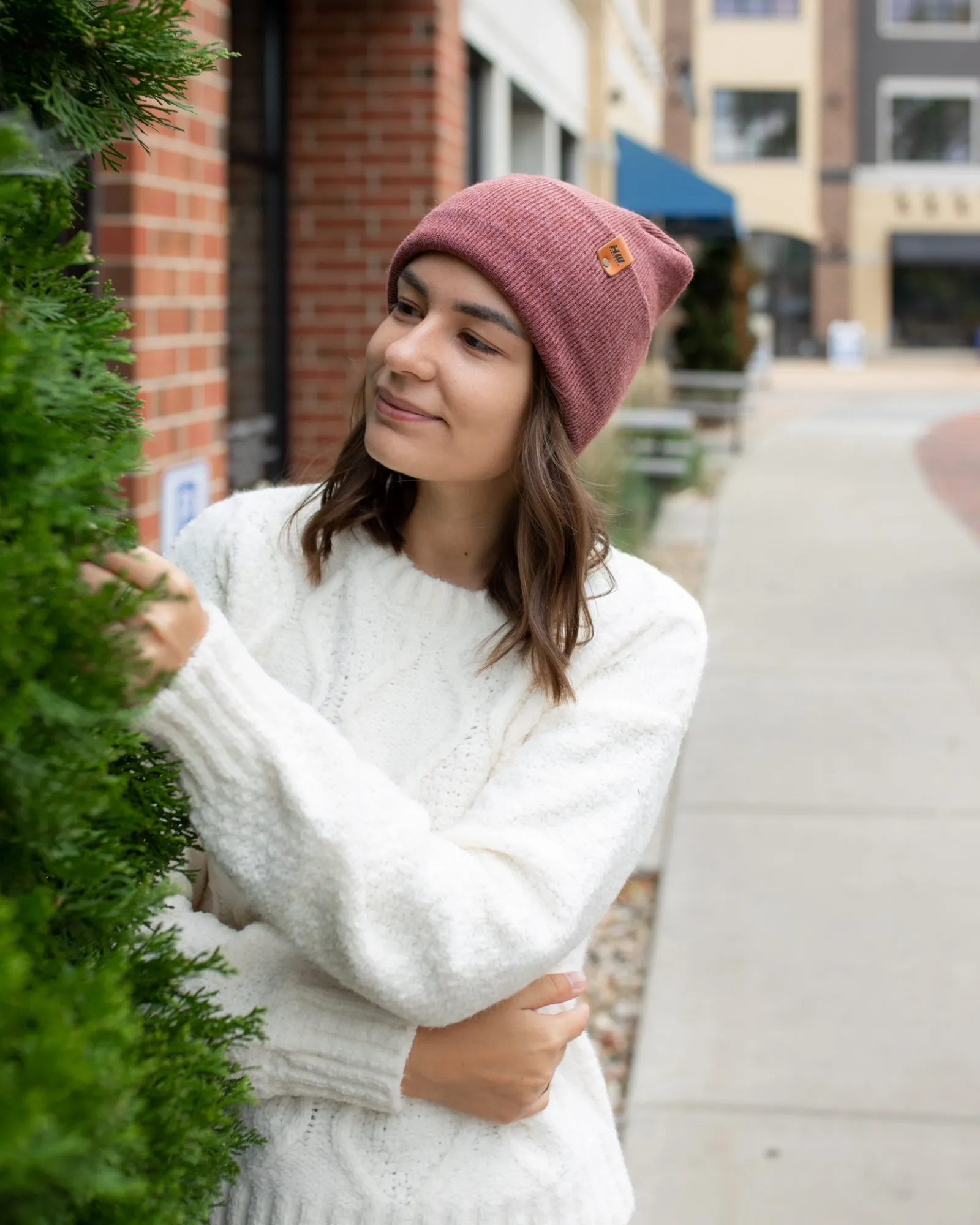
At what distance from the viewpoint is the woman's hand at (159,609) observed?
1014 mm

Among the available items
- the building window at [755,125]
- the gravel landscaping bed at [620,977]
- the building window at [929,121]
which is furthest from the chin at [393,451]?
the building window at [929,121]

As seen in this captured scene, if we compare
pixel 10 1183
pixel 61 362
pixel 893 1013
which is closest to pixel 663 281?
pixel 61 362

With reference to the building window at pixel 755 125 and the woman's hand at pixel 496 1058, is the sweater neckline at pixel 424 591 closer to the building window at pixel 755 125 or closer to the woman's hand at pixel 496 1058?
the woman's hand at pixel 496 1058

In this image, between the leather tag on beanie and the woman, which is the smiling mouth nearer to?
the woman

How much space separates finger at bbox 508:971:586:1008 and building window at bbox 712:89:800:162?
136 feet

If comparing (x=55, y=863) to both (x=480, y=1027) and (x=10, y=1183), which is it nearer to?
(x=10, y=1183)

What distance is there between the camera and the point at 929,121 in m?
43.2

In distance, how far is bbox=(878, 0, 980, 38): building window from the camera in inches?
1677

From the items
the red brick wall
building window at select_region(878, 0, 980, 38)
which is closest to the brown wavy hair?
the red brick wall

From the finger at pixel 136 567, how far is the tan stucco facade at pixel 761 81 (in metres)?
40.7

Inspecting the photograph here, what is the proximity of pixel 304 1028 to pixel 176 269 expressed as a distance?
99.4 inches

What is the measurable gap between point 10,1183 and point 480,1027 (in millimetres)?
859

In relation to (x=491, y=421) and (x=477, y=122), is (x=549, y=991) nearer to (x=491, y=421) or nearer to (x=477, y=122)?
(x=491, y=421)

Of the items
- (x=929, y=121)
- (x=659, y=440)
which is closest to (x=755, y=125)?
(x=929, y=121)
